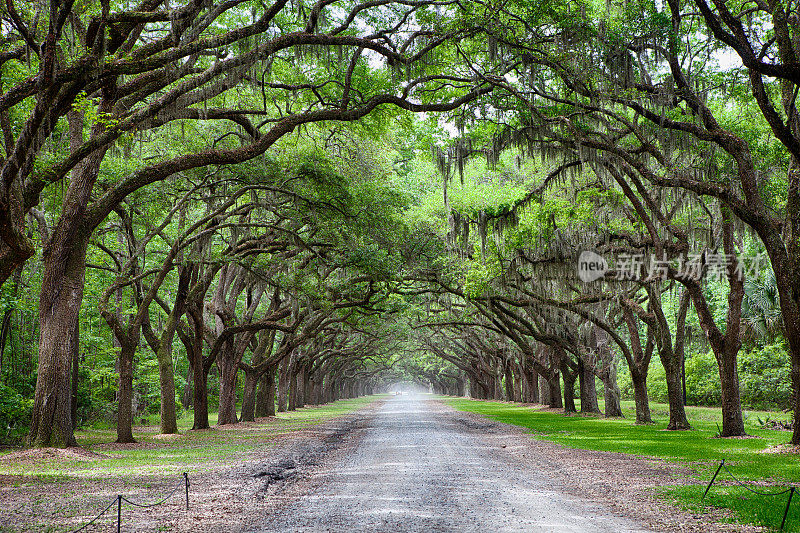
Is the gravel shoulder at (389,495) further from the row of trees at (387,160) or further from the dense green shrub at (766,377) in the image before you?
the dense green shrub at (766,377)

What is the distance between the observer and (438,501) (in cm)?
818

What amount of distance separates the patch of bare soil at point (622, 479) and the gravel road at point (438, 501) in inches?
13.4

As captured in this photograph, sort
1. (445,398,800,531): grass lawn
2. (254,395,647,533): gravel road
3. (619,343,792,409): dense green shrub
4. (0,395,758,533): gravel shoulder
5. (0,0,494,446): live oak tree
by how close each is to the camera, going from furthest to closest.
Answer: (619,343,792,409): dense green shrub, (0,0,494,446): live oak tree, (445,398,800,531): grass lawn, (0,395,758,533): gravel shoulder, (254,395,647,533): gravel road

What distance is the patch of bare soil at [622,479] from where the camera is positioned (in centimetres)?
705

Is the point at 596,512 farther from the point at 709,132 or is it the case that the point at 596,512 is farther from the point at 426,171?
the point at 426,171

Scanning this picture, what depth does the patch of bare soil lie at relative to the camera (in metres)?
7.05

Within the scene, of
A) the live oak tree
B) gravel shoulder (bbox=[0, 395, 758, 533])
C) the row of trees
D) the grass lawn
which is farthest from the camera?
the row of trees

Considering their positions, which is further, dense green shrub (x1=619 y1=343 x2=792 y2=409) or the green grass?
dense green shrub (x1=619 y1=343 x2=792 y2=409)

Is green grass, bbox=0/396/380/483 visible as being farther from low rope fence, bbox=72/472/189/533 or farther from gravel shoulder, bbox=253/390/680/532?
gravel shoulder, bbox=253/390/680/532

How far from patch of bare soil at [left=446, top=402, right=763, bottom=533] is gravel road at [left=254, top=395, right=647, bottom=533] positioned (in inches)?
13.4

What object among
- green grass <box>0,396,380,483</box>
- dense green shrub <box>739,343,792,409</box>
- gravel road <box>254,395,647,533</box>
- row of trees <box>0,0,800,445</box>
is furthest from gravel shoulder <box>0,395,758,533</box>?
dense green shrub <box>739,343,792,409</box>

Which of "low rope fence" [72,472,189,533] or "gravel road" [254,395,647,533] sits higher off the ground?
"low rope fence" [72,472,189,533]

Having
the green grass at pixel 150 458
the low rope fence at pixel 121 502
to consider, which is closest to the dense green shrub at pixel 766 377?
the green grass at pixel 150 458

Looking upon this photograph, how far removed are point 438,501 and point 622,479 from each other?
381 cm
